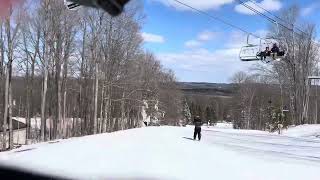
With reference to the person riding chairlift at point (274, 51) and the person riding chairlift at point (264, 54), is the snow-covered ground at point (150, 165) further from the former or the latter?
the person riding chairlift at point (274, 51)

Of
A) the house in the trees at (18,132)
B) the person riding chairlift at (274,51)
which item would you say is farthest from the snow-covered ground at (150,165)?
the house in the trees at (18,132)

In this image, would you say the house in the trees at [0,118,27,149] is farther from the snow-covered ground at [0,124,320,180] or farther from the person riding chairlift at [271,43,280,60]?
the snow-covered ground at [0,124,320,180]

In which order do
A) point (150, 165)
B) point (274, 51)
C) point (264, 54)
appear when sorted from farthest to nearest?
point (274, 51), point (264, 54), point (150, 165)

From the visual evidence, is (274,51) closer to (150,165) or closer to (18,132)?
(150,165)

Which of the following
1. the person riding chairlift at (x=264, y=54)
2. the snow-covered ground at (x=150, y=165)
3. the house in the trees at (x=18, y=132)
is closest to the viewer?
the snow-covered ground at (x=150, y=165)

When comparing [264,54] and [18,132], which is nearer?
[264,54]

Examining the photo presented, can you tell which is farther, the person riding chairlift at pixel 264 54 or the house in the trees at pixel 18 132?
the house in the trees at pixel 18 132

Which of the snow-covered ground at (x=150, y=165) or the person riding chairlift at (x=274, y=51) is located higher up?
the person riding chairlift at (x=274, y=51)

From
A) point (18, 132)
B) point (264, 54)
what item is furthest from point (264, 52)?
point (18, 132)

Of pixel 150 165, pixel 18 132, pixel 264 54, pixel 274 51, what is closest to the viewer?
pixel 150 165

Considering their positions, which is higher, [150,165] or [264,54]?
[264,54]

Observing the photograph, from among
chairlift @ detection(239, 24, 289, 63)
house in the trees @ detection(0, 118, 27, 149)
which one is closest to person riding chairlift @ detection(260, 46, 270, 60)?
chairlift @ detection(239, 24, 289, 63)

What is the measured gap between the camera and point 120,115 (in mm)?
76750

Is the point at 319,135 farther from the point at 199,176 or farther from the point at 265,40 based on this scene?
the point at 199,176
